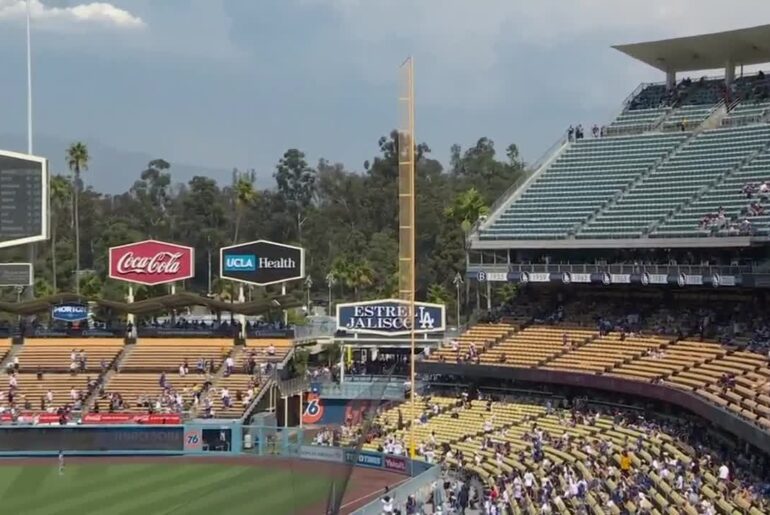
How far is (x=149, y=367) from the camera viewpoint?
47.5 meters

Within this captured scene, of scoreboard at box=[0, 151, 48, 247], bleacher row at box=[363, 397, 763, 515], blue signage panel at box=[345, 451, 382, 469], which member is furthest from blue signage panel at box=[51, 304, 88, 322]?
blue signage panel at box=[345, 451, 382, 469]

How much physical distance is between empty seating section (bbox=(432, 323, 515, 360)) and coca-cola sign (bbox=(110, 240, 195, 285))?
13815 mm

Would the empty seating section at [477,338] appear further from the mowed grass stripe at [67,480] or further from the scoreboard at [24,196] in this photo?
the scoreboard at [24,196]

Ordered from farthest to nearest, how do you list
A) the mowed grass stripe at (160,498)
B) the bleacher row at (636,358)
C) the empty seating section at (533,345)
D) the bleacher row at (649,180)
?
the bleacher row at (649,180) < the empty seating section at (533,345) < the mowed grass stripe at (160,498) < the bleacher row at (636,358)

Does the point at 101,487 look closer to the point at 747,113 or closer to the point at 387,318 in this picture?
the point at 387,318

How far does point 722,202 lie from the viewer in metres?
40.2

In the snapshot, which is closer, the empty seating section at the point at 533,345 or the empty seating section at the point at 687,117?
the empty seating section at the point at 533,345

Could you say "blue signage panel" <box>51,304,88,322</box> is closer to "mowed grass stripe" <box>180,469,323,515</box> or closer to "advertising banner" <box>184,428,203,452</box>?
"advertising banner" <box>184,428,203,452</box>

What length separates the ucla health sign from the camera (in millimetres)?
46831

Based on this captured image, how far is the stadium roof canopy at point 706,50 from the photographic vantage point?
155 feet

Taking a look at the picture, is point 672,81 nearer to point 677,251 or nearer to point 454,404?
point 677,251

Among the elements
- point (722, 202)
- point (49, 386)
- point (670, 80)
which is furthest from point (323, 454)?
point (670, 80)

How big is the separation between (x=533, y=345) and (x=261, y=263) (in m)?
14.7

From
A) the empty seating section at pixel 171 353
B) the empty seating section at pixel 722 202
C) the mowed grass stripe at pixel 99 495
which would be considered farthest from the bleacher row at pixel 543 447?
the empty seating section at pixel 171 353
